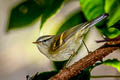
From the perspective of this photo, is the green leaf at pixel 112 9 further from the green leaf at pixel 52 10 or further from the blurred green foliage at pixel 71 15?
the green leaf at pixel 52 10

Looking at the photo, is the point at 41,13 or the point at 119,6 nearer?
the point at 119,6

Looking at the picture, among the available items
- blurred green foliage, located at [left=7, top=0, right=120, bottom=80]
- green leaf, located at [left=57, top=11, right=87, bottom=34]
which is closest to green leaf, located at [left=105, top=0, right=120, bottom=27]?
blurred green foliage, located at [left=7, top=0, right=120, bottom=80]

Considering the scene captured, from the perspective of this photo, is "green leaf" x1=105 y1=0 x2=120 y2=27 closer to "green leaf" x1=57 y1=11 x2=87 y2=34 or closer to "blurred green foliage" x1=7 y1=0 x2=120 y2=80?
"blurred green foliage" x1=7 y1=0 x2=120 y2=80

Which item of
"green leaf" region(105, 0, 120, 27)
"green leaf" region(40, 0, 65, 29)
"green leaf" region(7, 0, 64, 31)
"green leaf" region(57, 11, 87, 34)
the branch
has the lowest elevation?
the branch

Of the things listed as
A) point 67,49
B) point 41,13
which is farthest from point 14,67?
point 67,49

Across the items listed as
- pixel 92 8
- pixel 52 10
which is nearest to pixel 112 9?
pixel 92 8

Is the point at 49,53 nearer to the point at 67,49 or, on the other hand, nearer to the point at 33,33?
the point at 67,49

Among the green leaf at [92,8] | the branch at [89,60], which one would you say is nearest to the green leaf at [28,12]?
the green leaf at [92,8]
